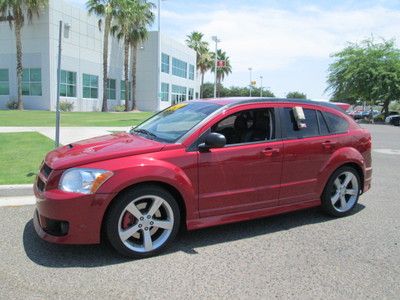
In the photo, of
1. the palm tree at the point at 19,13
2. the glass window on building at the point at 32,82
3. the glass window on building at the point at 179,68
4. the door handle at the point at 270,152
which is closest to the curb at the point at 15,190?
the door handle at the point at 270,152

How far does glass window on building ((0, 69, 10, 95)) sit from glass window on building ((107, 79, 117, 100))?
458 inches

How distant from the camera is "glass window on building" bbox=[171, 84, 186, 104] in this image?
58406mm

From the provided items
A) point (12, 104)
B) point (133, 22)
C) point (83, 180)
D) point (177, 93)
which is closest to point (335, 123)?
point (83, 180)

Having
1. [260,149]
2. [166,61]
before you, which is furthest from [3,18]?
[260,149]

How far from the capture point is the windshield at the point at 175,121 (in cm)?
472

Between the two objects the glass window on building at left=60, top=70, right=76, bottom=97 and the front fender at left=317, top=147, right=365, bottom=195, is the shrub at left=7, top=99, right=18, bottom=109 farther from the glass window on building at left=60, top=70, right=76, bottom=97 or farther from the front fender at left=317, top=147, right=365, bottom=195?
the front fender at left=317, top=147, right=365, bottom=195

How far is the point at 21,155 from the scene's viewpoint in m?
9.88

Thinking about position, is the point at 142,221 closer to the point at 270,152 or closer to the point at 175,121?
the point at 175,121

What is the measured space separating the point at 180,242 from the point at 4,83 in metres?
36.5

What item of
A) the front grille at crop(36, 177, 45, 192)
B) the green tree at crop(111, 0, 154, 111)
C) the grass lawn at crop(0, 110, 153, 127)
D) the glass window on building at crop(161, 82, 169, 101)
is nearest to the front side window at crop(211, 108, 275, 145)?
the front grille at crop(36, 177, 45, 192)

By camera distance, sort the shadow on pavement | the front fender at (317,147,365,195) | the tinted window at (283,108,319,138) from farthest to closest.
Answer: the front fender at (317,147,365,195) < the tinted window at (283,108,319,138) < the shadow on pavement

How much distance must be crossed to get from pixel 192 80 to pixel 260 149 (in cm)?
6304

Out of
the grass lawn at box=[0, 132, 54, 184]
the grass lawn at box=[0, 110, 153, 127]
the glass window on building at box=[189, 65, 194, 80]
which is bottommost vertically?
the grass lawn at box=[0, 132, 54, 184]

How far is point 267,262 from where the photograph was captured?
4.18m
